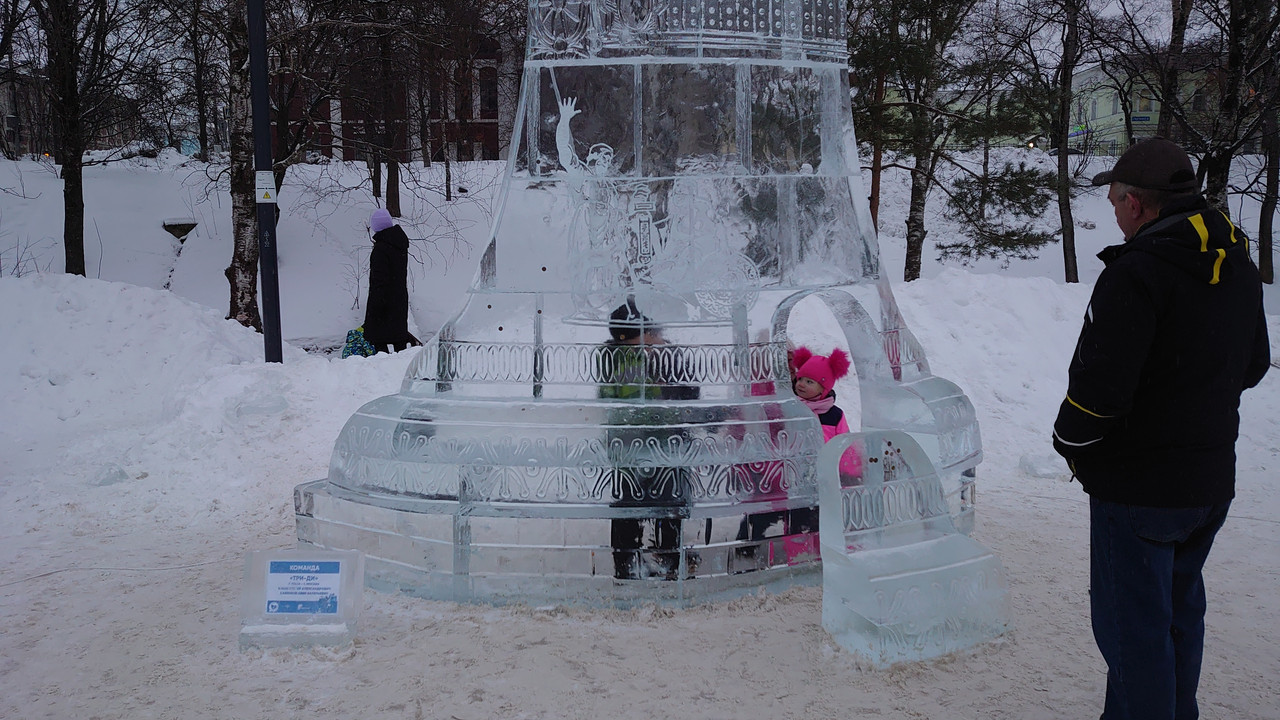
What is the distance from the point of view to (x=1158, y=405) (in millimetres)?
2521

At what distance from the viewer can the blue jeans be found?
2553mm

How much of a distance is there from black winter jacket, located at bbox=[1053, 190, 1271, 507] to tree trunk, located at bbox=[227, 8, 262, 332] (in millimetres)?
9566

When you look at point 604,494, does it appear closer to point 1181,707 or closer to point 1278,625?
point 1181,707

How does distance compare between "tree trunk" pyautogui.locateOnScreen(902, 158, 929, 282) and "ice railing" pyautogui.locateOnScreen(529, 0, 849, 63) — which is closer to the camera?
"ice railing" pyautogui.locateOnScreen(529, 0, 849, 63)

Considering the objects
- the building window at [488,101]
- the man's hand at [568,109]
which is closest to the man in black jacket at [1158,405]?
the man's hand at [568,109]

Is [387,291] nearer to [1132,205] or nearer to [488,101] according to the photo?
[1132,205]

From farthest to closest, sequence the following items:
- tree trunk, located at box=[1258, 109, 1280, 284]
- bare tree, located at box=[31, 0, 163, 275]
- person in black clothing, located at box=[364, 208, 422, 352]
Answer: tree trunk, located at box=[1258, 109, 1280, 284], bare tree, located at box=[31, 0, 163, 275], person in black clothing, located at box=[364, 208, 422, 352]

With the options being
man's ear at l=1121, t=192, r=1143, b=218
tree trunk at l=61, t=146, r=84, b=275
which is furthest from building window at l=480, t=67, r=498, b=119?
man's ear at l=1121, t=192, r=1143, b=218

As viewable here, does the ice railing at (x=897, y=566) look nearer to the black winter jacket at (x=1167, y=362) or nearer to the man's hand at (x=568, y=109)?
the black winter jacket at (x=1167, y=362)

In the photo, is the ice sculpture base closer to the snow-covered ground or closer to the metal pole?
the snow-covered ground

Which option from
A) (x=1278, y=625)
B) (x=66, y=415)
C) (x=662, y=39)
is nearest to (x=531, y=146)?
(x=662, y=39)

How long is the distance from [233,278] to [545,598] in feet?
33.0

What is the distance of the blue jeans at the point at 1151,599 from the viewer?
255 centimetres

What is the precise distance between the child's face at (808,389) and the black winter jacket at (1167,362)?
223cm
